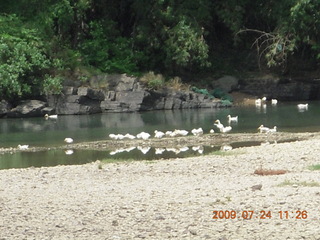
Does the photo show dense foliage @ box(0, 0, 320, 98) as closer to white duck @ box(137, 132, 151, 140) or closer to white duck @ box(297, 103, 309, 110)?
white duck @ box(297, 103, 309, 110)

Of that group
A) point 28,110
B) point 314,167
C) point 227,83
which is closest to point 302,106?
point 227,83

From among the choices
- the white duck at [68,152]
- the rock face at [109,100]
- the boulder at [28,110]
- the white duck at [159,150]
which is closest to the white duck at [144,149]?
the white duck at [159,150]

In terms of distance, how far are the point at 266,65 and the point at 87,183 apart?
107 ft

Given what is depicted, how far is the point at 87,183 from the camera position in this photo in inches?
612

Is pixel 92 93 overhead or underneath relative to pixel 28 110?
overhead

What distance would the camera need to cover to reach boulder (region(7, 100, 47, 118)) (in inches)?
1464

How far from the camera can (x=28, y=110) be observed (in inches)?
1470

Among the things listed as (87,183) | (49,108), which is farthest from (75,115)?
(87,183)

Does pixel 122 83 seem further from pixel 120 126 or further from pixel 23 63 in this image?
pixel 120 126

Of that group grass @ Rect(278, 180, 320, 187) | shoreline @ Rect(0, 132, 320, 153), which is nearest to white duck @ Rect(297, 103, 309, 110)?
shoreline @ Rect(0, 132, 320, 153)

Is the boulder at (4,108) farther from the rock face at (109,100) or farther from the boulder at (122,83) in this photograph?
the boulder at (122,83)

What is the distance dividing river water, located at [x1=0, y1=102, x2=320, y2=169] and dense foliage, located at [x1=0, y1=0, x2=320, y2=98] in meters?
4.06

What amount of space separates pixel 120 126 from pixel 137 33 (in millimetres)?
13310
